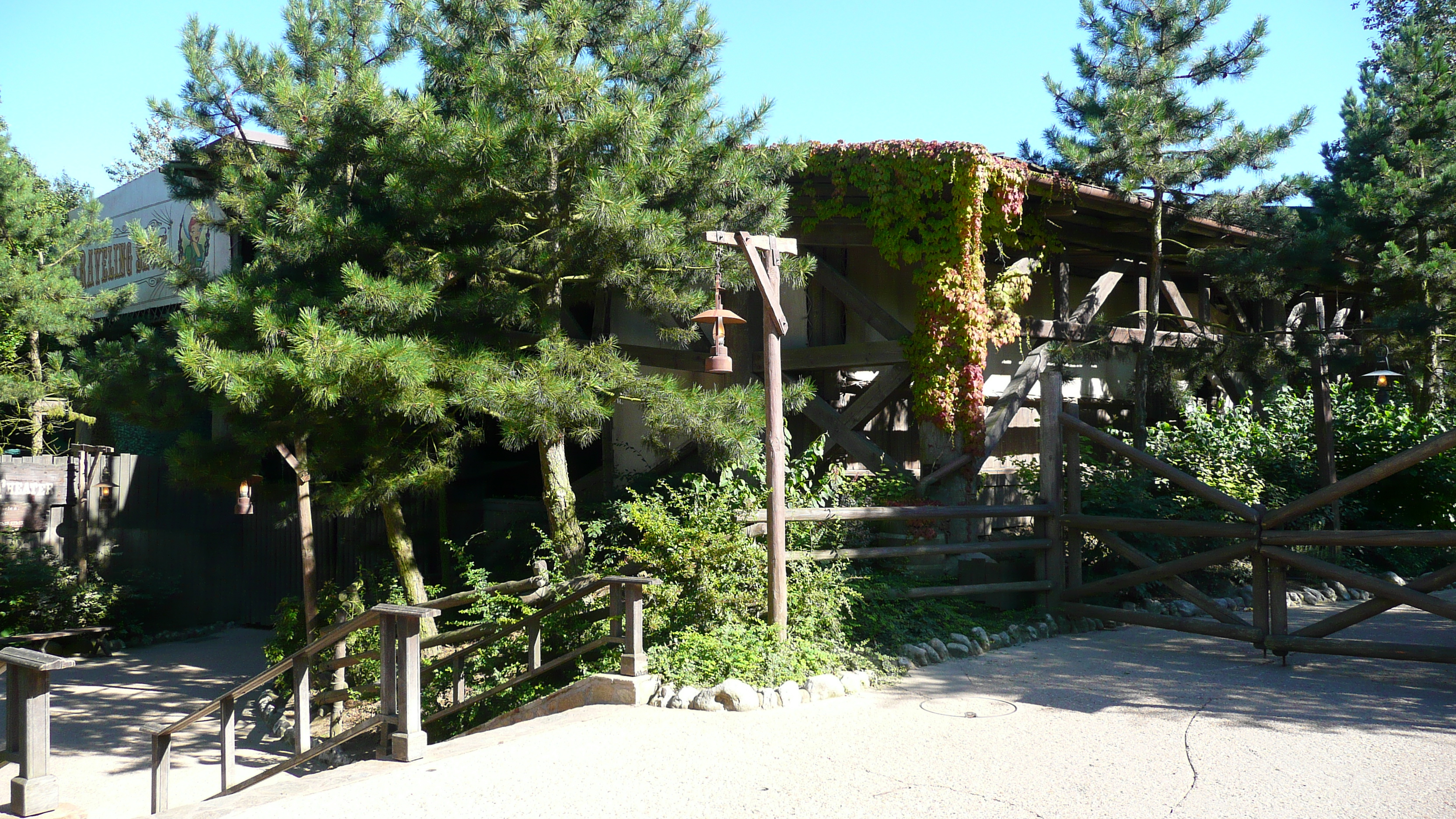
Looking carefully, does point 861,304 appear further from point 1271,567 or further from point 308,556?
point 308,556

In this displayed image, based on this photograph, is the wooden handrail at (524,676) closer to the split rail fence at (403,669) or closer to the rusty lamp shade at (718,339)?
the split rail fence at (403,669)

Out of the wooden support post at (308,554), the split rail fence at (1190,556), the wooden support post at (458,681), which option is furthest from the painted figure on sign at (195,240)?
the split rail fence at (1190,556)

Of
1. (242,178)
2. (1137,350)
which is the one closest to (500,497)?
(242,178)

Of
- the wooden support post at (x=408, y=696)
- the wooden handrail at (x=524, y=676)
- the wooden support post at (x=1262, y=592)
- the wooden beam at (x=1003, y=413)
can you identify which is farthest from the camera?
the wooden beam at (x=1003, y=413)

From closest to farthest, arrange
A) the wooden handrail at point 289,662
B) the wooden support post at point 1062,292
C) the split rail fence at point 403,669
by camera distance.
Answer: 1. the split rail fence at point 403,669
2. the wooden handrail at point 289,662
3. the wooden support post at point 1062,292

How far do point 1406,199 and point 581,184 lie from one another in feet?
30.3

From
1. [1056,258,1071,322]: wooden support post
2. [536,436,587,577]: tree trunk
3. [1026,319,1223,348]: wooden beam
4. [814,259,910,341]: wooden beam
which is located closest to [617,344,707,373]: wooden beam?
[814,259,910,341]: wooden beam

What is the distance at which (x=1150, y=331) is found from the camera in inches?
481

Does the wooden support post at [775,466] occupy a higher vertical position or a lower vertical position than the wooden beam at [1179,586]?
higher

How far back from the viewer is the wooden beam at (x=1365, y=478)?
641 cm

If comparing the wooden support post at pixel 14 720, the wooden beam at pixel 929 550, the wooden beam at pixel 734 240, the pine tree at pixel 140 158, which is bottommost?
the wooden support post at pixel 14 720

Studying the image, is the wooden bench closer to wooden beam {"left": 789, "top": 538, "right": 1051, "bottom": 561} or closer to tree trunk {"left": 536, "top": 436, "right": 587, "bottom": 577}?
tree trunk {"left": 536, "top": 436, "right": 587, "bottom": 577}

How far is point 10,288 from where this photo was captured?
1309cm

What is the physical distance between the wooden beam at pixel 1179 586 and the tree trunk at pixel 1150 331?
3410 millimetres
